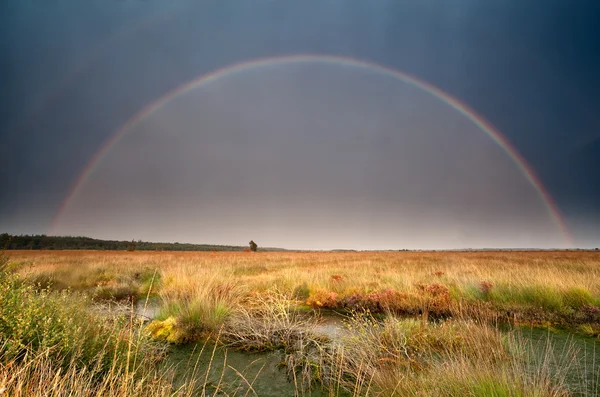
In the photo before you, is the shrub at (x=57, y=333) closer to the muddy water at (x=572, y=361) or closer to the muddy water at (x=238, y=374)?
the muddy water at (x=238, y=374)

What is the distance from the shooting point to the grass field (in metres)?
3.27

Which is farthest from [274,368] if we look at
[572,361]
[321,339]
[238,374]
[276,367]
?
[572,361]

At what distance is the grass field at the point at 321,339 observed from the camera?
327 cm

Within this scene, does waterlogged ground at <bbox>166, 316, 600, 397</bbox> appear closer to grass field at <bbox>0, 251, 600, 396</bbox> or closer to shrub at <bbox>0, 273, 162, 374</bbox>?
grass field at <bbox>0, 251, 600, 396</bbox>

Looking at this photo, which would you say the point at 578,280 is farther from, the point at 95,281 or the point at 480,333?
the point at 95,281

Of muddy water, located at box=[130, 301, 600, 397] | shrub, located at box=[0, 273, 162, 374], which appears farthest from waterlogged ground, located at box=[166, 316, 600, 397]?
shrub, located at box=[0, 273, 162, 374]

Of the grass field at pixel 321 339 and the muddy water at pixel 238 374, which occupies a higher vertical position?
the grass field at pixel 321 339

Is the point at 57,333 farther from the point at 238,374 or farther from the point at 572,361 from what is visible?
the point at 572,361

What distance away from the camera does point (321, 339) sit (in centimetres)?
634

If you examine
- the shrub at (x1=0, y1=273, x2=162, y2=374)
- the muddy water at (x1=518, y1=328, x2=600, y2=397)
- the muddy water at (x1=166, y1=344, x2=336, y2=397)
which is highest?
the shrub at (x1=0, y1=273, x2=162, y2=374)

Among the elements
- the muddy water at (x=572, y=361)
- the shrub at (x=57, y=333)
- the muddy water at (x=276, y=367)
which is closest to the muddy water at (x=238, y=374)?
the muddy water at (x=276, y=367)

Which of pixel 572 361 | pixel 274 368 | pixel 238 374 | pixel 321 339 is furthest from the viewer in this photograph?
pixel 321 339

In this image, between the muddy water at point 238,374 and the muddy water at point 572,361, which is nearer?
the muddy water at point 572,361

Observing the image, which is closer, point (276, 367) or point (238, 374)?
point (238, 374)
